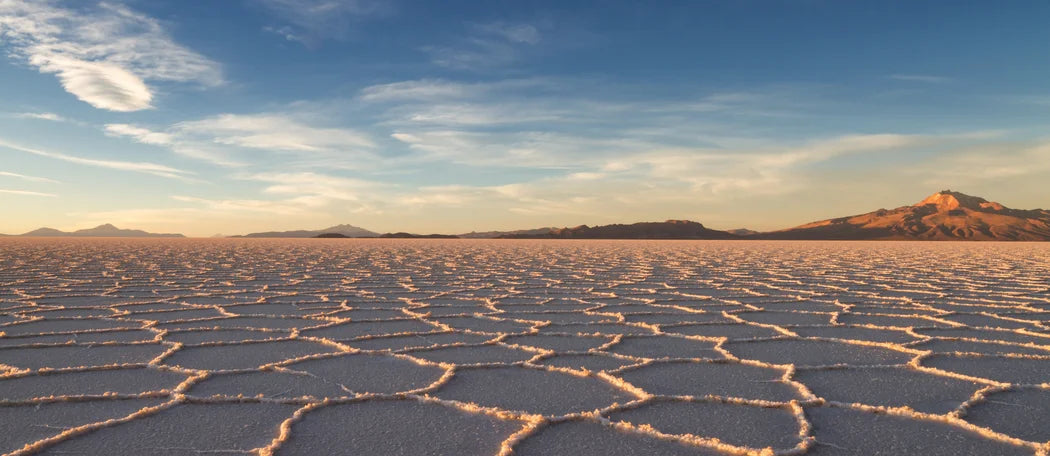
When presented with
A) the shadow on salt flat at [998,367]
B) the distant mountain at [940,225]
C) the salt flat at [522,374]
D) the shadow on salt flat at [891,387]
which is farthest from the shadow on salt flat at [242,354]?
the distant mountain at [940,225]

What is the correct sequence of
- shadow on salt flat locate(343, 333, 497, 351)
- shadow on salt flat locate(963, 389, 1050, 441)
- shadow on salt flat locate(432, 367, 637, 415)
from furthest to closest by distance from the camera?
shadow on salt flat locate(343, 333, 497, 351), shadow on salt flat locate(432, 367, 637, 415), shadow on salt flat locate(963, 389, 1050, 441)

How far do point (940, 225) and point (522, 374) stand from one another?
57237 millimetres

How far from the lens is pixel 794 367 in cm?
207

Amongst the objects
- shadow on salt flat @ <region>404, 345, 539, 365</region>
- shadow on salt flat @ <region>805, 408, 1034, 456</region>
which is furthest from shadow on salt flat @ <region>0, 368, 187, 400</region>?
shadow on salt flat @ <region>805, 408, 1034, 456</region>

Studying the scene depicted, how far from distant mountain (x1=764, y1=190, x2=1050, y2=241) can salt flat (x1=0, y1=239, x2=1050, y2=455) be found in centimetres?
4975

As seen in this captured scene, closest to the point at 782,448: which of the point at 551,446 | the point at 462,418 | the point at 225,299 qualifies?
the point at 551,446

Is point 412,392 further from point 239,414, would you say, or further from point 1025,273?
point 1025,273

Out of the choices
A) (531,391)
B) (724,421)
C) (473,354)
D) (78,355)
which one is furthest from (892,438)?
(78,355)

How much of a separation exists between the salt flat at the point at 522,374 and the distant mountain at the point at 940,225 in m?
49.8

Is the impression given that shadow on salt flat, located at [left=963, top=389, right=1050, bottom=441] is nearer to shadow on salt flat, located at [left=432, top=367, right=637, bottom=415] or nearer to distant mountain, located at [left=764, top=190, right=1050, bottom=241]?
shadow on salt flat, located at [left=432, top=367, right=637, bottom=415]

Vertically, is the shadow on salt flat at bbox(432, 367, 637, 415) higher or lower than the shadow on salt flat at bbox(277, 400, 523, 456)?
higher

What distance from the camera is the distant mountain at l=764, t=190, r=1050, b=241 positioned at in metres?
47.5

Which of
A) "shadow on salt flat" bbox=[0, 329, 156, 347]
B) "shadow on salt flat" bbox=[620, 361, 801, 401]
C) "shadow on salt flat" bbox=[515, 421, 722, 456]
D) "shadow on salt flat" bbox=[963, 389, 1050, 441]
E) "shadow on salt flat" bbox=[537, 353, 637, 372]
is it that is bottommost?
"shadow on salt flat" bbox=[515, 421, 722, 456]

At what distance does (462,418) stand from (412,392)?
0.89ft
